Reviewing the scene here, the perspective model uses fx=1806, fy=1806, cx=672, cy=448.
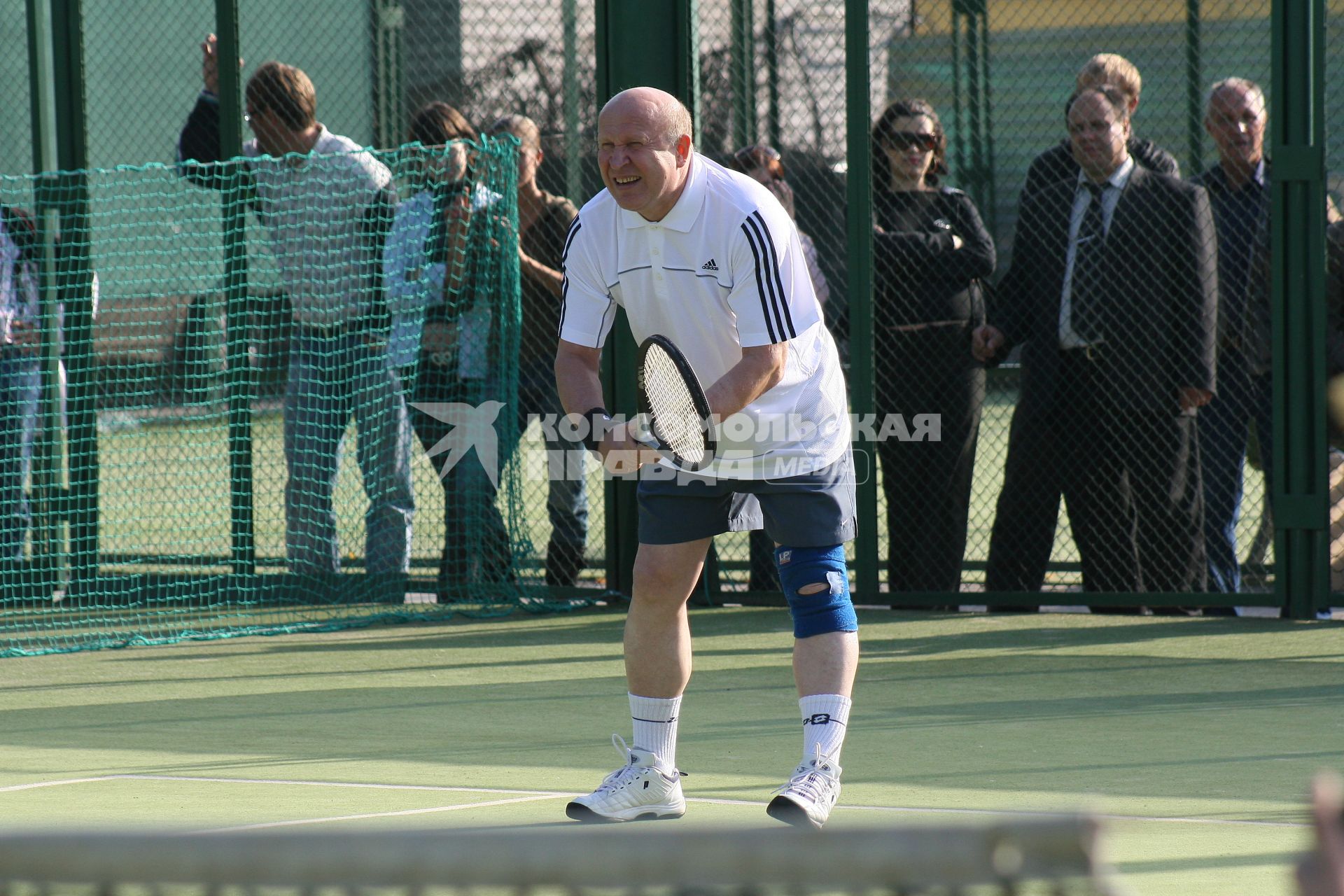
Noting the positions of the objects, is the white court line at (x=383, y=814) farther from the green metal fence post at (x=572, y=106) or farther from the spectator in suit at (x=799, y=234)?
the green metal fence post at (x=572, y=106)

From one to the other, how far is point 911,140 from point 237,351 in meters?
3.43

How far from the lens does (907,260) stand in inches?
324

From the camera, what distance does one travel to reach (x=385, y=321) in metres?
8.55

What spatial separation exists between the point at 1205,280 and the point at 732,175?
13.0 feet

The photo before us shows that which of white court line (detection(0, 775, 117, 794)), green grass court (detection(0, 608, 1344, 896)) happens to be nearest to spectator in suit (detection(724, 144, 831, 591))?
green grass court (detection(0, 608, 1344, 896))

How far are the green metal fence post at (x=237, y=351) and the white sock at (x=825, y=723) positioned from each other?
510 cm

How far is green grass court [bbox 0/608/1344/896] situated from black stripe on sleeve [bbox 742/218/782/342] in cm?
117

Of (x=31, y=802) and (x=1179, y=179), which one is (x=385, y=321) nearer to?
(x=1179, y=179)

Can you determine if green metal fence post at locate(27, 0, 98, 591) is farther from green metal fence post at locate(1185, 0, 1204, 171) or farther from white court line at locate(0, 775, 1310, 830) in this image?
green metal fence post at locate(1185, 0, 1204, 171)

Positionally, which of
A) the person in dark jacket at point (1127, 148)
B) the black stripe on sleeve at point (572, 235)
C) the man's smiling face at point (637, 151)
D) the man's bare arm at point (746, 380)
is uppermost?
the person in dark jacket at point (1127, 148)

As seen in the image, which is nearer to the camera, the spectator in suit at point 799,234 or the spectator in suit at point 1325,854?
the spectator in suit at point 1325,854

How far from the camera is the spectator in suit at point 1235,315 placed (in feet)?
25.5

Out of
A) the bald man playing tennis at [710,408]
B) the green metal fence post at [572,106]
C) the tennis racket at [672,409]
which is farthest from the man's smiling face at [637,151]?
the green metal fence post at [572,106]

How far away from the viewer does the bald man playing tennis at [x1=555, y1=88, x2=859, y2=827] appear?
166 inches
